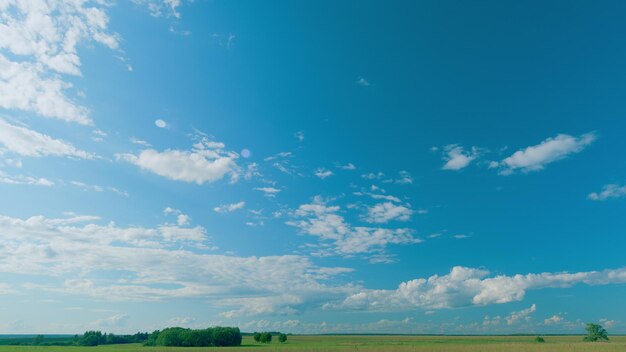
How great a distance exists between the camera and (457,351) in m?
64.1

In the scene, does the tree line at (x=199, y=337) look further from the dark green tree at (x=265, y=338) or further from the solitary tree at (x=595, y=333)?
the solitary tree at (x=595, y=333)

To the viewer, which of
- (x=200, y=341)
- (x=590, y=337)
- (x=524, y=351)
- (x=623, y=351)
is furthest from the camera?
(x=590, y=337)

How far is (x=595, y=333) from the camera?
129 metres

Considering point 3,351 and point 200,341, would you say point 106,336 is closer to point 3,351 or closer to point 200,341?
point 200,341

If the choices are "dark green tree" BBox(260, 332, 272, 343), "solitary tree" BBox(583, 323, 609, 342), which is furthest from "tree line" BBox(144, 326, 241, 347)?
"solitary tree" BBox(583, 323, 609, 342)

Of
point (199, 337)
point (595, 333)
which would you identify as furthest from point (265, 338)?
point (595, 333)

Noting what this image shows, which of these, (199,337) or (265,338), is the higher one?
(199,337)

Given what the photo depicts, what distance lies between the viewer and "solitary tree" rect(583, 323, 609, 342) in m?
128

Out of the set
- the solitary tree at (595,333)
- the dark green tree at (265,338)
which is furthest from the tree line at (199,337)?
the solitary tree at (595,333)

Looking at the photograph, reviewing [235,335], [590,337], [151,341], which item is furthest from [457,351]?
[590,337]

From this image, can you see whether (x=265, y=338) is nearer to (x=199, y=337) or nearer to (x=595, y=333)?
(x=199, y=337)

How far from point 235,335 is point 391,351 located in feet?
173

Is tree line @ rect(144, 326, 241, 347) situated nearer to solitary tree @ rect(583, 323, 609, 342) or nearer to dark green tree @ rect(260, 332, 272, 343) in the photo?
dark green tree @ rect(260, 332, 272, 343)

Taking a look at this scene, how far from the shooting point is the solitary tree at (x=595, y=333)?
420 ft
